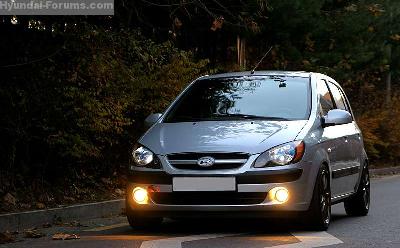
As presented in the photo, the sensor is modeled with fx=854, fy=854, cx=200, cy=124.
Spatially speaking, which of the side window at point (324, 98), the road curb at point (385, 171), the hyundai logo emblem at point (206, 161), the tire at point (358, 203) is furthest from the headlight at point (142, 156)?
the road curb at point (385, 171)

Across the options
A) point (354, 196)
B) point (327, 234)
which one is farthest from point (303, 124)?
point (354, 196)

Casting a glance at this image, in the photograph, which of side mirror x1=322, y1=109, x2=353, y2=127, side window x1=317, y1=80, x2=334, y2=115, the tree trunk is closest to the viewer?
side mirror x1=322, y1=109, x2=353, y2=127

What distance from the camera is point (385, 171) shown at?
21.5 meters

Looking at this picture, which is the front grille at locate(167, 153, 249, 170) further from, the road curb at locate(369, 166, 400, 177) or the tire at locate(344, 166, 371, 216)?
the road curb at locate(369, 166, 400, 177)

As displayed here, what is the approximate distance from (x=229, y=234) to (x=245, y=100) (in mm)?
1544

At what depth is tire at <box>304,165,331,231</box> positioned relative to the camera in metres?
8.07

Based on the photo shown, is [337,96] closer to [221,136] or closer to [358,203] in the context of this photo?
[358,203]

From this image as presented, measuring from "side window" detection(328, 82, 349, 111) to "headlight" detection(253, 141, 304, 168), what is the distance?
2278 millimetres

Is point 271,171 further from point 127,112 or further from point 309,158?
point 127,112

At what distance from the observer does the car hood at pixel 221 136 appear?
779 cm

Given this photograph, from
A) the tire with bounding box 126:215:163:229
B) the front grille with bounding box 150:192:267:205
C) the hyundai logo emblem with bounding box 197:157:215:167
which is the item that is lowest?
the tire with bounding box 126:215:163:229

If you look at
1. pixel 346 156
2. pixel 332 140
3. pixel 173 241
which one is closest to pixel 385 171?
pixel 346 156

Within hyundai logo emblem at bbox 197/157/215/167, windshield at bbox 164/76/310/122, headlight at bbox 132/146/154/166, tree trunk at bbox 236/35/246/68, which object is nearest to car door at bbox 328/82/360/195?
windshield at bbox 164/76/310/122

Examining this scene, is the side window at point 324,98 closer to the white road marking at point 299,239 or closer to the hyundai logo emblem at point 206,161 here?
the white road marking at point 299,239
